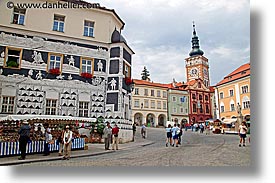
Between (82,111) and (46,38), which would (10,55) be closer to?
(46,38)

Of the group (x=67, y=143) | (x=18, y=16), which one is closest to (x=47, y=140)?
(x=67, y=143)

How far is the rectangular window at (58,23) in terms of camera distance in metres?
10.9

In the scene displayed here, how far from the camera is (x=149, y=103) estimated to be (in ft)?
99.1

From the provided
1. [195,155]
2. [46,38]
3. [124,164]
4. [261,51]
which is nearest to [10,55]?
[46,38]

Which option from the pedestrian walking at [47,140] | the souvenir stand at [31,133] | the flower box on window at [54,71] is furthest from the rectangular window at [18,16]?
the pedestrian walking at [47,140]

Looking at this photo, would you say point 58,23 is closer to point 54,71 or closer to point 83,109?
point 54,71

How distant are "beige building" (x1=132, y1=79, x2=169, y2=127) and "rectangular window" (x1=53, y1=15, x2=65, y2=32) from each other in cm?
1834

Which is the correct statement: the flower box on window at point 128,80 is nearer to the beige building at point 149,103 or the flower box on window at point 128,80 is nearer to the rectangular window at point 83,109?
the rectangular window at point 83,109

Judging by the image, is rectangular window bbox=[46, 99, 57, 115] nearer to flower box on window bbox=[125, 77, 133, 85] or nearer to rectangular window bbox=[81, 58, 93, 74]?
rectangular window bbox=[81, 58, 93, 74]

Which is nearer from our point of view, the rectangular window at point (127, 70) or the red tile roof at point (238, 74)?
the red tile roof at point (238, 74)

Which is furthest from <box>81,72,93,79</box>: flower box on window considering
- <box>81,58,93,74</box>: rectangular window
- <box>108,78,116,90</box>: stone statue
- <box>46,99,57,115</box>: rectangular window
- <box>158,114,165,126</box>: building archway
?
<box>158,114,165,126</box>: building archway

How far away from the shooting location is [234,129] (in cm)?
1056

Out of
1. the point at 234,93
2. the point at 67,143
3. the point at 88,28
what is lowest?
the point at 67,143

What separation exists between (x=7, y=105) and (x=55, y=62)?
265 centimetres
